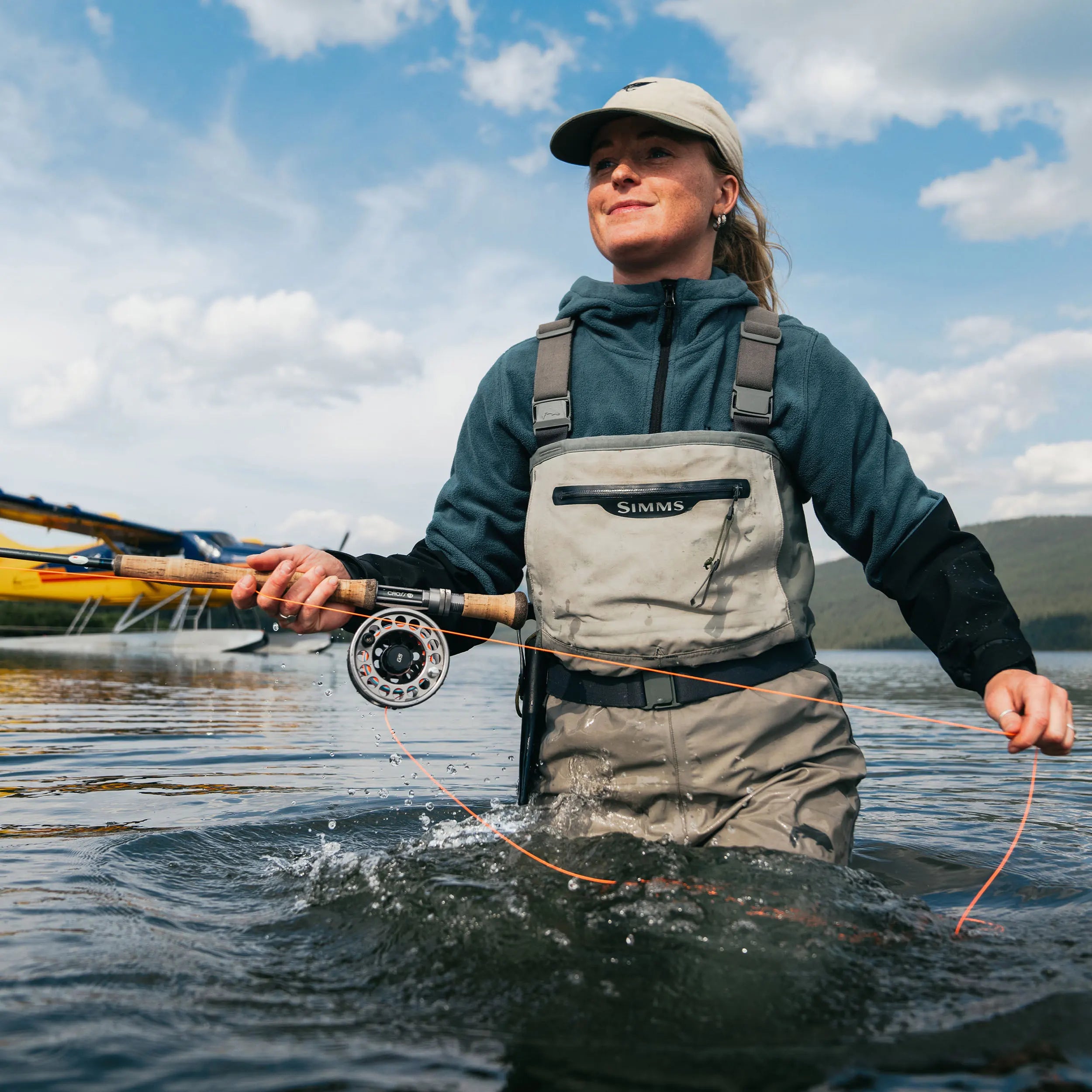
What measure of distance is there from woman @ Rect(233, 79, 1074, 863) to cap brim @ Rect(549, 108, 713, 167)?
2cm

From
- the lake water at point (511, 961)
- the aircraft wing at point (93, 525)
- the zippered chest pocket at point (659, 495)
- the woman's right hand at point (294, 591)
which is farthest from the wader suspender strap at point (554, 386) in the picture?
the aircraft wing at point (93, 525)

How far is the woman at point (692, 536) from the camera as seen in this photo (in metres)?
2.97

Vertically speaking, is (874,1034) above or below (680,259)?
below

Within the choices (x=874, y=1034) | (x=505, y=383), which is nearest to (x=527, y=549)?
(x=505, y=383)

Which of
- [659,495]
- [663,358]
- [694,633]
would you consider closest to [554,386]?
[663,358]

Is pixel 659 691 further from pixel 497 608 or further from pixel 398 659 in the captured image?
pixel 398 659

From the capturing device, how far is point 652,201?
11.0 ft

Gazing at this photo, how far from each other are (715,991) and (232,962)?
120 cm

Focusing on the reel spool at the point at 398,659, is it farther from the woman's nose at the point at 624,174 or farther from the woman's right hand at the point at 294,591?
the woman's nose at the point at 624,174

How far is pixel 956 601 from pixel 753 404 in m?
0.88

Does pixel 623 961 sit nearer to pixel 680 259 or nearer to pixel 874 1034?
pixel 874 1034

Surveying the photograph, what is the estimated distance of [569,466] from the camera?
3139 mm

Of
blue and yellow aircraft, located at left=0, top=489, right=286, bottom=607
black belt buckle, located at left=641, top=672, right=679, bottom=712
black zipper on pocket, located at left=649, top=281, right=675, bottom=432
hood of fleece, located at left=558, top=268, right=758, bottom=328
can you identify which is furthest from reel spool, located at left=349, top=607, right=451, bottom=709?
blue and yellow aircraft, located at left=0, top=489, right=286, bottom=607

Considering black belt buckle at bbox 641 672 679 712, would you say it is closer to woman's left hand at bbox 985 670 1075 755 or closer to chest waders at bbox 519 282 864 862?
chest waders at bbox 519 282 864 862
